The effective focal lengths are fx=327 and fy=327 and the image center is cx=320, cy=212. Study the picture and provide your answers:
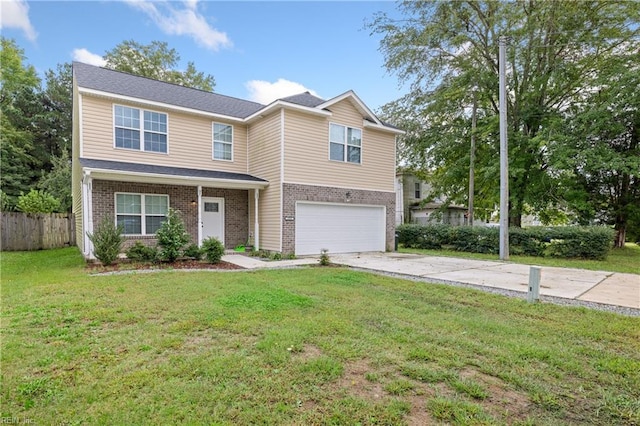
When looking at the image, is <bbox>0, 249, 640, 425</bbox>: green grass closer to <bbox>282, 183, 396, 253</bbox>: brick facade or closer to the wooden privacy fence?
<bbox>282, 183, 396, 253</bbox>: brick facade

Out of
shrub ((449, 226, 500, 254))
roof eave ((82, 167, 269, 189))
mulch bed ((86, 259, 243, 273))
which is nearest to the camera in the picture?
mulch bed ((86, 259, 243, 273))

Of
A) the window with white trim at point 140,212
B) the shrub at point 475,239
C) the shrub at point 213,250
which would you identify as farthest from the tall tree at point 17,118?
the shrub at point 475,239

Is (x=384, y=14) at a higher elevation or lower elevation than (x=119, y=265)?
higher

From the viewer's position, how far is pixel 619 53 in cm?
1556

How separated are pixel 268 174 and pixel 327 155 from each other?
7.92 feet

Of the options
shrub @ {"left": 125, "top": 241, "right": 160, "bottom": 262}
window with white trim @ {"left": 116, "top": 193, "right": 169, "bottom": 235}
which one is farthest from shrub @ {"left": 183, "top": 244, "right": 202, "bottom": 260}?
window with white trim @ {"left": 116, "top": 193, "right": 169, "bottom": 235}

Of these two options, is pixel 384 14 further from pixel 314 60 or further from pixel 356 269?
pixel 356 269

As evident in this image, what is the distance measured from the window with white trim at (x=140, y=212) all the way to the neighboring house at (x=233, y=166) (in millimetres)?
31

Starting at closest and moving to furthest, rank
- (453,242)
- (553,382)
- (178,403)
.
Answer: (178,403)
(553,382)
(453,242)

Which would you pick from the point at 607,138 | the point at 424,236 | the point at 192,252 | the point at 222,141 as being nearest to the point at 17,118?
the point at 222,141

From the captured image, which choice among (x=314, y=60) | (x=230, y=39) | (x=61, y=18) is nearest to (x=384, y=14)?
(x=314, y=60)

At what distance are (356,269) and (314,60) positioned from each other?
982cm

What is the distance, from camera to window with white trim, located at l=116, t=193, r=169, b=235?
35.1 ft

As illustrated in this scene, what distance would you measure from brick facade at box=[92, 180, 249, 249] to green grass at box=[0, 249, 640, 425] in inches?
201
